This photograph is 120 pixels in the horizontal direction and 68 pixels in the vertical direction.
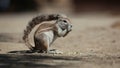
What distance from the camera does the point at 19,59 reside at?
9.12 m

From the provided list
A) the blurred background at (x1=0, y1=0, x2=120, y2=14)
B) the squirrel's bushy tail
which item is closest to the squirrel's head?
the squirrel's bushy tail

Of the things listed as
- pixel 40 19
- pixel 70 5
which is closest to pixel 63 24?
pixel 40 19

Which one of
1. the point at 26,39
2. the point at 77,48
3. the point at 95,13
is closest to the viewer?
the point at 26,39

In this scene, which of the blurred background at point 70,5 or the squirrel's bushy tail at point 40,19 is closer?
the squirrel's bushy tail at point 40,19

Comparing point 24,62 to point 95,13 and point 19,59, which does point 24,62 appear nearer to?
point 19,59

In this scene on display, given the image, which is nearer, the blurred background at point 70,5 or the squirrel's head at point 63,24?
the squirrel's head at point 63,24

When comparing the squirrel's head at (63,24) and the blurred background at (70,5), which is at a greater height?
the blurred background at (70,5)

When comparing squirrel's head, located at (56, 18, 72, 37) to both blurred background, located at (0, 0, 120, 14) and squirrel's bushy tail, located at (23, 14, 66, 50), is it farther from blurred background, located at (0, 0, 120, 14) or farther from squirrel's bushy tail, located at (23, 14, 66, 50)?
blurred background, located at (0, 0, 120, 14)

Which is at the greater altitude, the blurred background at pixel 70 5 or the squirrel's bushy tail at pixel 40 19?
the blurred background at pixel 70 5

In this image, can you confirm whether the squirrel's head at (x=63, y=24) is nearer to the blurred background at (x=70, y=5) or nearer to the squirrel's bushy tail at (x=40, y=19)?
the squirrel's bushy tail at (x=40, y=19)

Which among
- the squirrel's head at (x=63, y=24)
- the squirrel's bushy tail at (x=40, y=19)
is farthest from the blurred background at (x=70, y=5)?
the squirrel's head at (x=63, y=24)

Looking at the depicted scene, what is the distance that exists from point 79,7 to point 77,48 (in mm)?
21997

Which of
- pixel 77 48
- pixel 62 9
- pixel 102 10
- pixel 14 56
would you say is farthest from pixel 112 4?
pixel 14 56

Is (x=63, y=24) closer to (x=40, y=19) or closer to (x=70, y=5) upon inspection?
(x=40, y=19)
